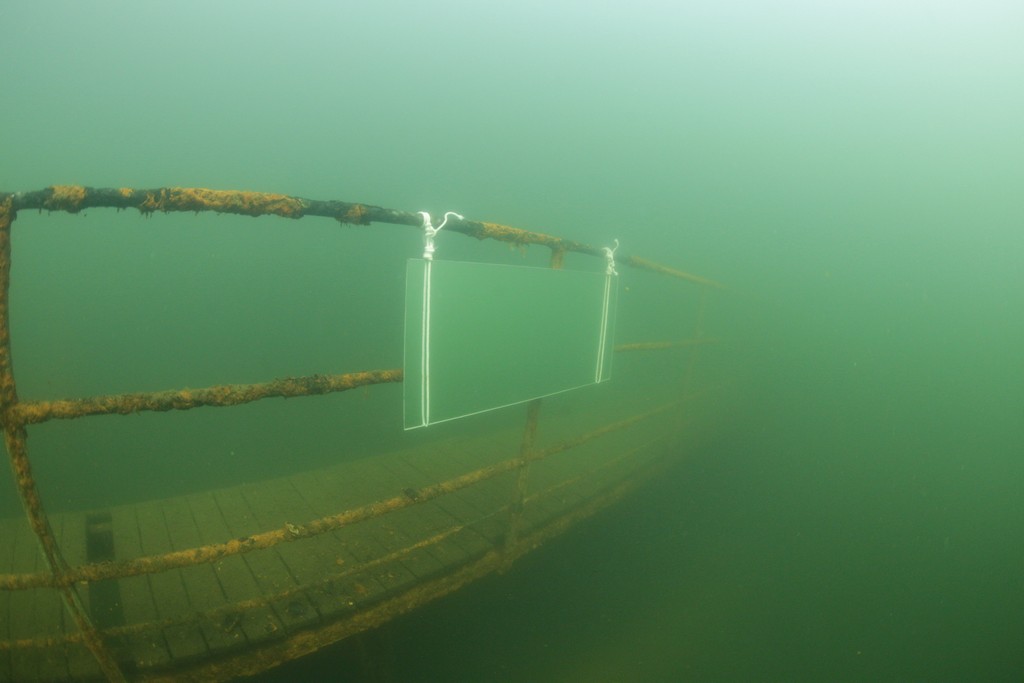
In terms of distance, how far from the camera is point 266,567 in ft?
6.73

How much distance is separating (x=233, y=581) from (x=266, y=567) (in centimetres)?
13

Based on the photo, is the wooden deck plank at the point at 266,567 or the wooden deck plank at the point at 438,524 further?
the wooden deck plank at the point at 438,524

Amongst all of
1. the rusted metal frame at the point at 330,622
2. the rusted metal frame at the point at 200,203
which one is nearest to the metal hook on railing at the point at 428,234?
the rusted metal frame at the point at 200,203

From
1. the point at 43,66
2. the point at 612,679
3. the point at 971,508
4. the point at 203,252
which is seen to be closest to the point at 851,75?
the point at 971,508

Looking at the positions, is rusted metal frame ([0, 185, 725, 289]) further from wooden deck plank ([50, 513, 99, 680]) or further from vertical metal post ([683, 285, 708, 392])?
vertical metal post ([683, 285, 708, 392])

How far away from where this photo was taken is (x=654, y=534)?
3033 mm

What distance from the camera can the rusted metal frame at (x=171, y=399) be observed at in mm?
987

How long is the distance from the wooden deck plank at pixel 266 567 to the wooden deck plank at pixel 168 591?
24 centimetres

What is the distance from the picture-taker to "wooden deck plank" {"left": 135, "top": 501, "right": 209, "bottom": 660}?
146 cm

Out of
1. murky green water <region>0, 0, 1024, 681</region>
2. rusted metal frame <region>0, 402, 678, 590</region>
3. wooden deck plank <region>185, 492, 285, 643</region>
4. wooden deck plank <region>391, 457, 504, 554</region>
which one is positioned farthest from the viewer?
murky green water <region>0, 0, 1024, 681</region>

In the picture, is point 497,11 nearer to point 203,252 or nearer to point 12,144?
point 203,252

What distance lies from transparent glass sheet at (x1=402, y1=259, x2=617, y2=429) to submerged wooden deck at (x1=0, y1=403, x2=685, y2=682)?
0.45 m

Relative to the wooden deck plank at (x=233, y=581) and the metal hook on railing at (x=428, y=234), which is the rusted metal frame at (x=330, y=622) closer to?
the wooden deck plank at (x=233, y=581)

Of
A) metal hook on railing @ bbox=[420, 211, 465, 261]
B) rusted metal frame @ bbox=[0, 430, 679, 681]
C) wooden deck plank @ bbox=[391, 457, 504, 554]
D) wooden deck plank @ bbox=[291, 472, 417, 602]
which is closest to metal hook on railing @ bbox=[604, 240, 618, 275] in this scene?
metal hook on railing @ bbox=[420, 211, 465, 261]
